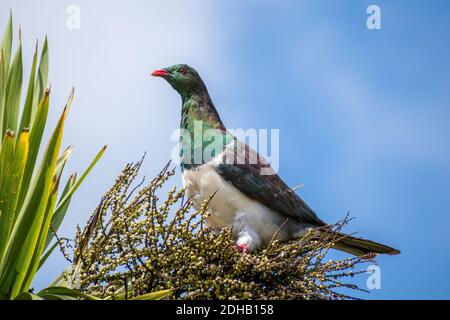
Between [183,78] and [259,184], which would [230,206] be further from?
[183,78]

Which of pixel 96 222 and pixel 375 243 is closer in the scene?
pixel 96 222

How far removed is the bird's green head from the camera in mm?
5738

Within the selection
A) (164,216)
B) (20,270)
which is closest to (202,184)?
(164,216)

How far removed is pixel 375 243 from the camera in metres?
5.11

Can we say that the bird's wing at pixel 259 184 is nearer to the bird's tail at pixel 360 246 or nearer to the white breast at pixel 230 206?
the white breast at pixel 230 206

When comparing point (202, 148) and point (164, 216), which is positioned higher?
point (202, 148)

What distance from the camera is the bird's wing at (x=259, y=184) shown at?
5.24 metres

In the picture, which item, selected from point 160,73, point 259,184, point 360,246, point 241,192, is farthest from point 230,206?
point 160,73

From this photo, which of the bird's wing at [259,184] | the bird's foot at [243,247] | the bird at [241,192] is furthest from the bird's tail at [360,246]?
the bird's foot at [243,247]

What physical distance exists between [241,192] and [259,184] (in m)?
0.14

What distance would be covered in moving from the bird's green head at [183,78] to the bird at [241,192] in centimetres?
30

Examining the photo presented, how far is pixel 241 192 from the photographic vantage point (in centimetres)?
524
